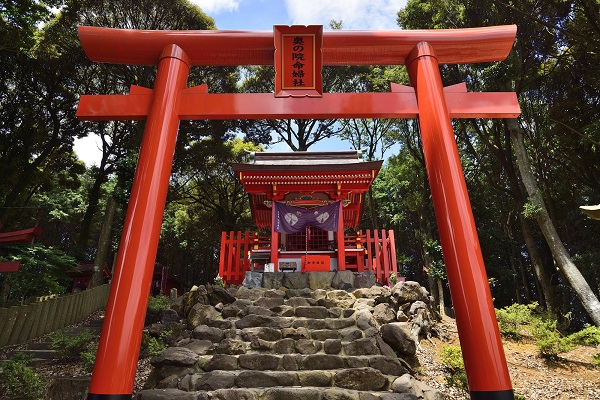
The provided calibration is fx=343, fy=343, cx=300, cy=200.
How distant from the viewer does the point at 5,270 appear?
263 inches

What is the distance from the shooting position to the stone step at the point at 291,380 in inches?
189

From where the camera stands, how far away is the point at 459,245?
10.4 ft

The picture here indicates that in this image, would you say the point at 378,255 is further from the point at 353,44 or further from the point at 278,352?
the point at 353,44

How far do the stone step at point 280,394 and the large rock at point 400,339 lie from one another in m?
1.19

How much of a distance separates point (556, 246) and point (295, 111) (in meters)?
8.41

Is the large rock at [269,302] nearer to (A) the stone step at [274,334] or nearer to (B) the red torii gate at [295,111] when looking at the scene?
(A) the stone step at [274,334]

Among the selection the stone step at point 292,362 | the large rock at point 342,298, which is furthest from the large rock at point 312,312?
the stone step at point 292,362

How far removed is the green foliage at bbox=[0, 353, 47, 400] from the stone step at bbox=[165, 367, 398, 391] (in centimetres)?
184

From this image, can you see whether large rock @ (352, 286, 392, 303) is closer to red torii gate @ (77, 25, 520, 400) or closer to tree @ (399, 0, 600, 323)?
tree @ (399, 0, 600, 323)

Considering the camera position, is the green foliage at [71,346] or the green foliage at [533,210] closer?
the green foliage at [71,346]

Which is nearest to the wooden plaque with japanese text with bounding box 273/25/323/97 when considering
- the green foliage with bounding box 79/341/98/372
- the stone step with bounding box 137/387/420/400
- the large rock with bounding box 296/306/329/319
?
the stone step with bounding box 137/387/420/400

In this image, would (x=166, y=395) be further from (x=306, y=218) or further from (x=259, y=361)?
(x=306, y=218)

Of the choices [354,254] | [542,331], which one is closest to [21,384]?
[354,254]

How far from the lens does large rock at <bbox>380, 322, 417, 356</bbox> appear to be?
5.70 m
